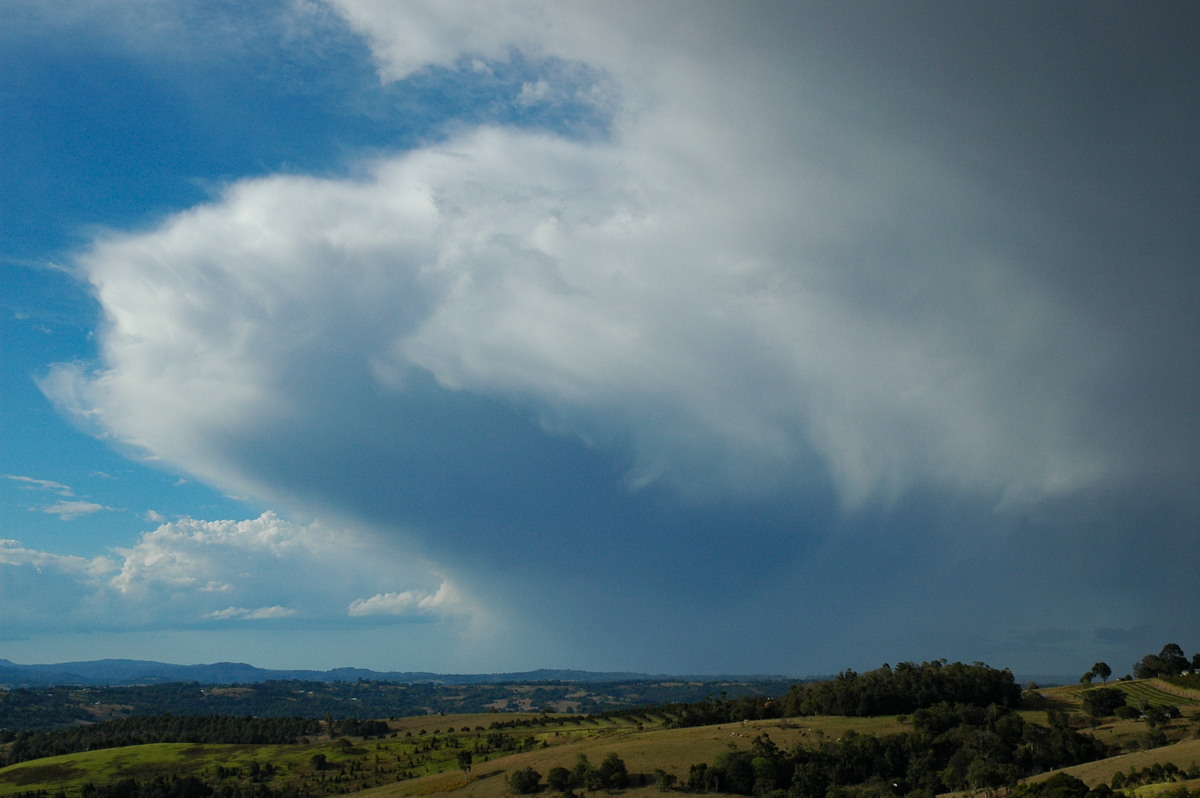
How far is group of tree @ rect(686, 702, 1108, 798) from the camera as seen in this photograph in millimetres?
93625

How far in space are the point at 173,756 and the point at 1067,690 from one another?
193 m

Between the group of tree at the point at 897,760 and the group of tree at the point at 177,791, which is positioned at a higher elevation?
the group of tree at the point at 897,760

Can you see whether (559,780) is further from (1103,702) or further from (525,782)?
(1103,702)

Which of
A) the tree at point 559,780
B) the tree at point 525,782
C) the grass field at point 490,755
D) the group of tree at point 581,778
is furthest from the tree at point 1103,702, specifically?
the tree at point 525,782

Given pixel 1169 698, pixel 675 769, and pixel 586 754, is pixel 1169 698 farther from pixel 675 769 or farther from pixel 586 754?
pixel 586 754

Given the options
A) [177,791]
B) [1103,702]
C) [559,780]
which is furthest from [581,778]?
[1103,702]

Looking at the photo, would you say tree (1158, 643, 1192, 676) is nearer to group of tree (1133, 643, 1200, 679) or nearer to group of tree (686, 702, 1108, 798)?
group of tree (1133, 643, 1200, 679)

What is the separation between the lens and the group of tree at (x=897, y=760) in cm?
9362

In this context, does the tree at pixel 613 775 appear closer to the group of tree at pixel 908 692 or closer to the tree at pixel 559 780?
the tree at pixel 559 780

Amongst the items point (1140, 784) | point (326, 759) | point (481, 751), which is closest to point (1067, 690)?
point (1140, 784)

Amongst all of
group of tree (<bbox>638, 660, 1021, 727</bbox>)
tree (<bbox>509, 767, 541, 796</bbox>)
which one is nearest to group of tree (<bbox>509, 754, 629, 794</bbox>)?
tree (<bbox>509, 767, 541, 796</bbox>)

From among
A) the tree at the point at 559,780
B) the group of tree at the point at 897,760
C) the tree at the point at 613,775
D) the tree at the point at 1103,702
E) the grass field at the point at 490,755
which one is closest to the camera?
the group of tree at the point at 897,760

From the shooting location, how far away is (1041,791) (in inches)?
2581

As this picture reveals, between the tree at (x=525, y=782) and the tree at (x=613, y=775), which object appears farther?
the tree at (x=525, y=782)
